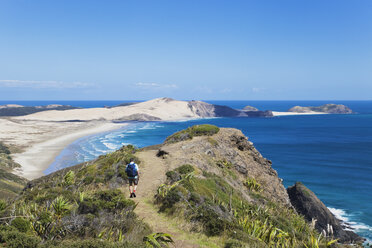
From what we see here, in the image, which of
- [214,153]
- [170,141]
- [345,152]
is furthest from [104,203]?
[345,152]

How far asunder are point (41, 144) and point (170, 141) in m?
67.2

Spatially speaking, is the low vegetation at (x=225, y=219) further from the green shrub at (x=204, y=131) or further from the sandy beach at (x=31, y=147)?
the sandy beach at (x=31, y=147)

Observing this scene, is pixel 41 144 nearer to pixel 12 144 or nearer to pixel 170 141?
pixel 12 144

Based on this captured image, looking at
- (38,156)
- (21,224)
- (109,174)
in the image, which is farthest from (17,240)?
(38,156)

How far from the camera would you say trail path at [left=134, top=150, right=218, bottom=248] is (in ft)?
33.9

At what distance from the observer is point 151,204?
1424 cm

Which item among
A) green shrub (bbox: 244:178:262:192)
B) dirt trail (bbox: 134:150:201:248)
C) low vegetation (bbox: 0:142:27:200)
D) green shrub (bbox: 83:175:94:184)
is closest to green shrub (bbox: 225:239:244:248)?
dirt trail (bbox: 134:150:201:248)

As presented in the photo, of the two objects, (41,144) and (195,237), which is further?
(41,144)

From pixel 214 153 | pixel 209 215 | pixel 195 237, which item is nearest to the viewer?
pixel 195 237

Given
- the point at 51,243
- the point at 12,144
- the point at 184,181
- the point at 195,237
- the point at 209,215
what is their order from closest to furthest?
1. the point at 51,243
2. the point at 195,237
3. the point at 209,215
4. the point at 184,181
5. the point at 12,144

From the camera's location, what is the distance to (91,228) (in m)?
9.67

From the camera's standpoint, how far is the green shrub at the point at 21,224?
8.84m

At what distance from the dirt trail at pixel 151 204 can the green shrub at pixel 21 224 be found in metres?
4.17

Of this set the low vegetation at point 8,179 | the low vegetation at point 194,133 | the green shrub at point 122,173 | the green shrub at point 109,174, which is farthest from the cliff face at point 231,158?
the low vegetation at point 8,179
